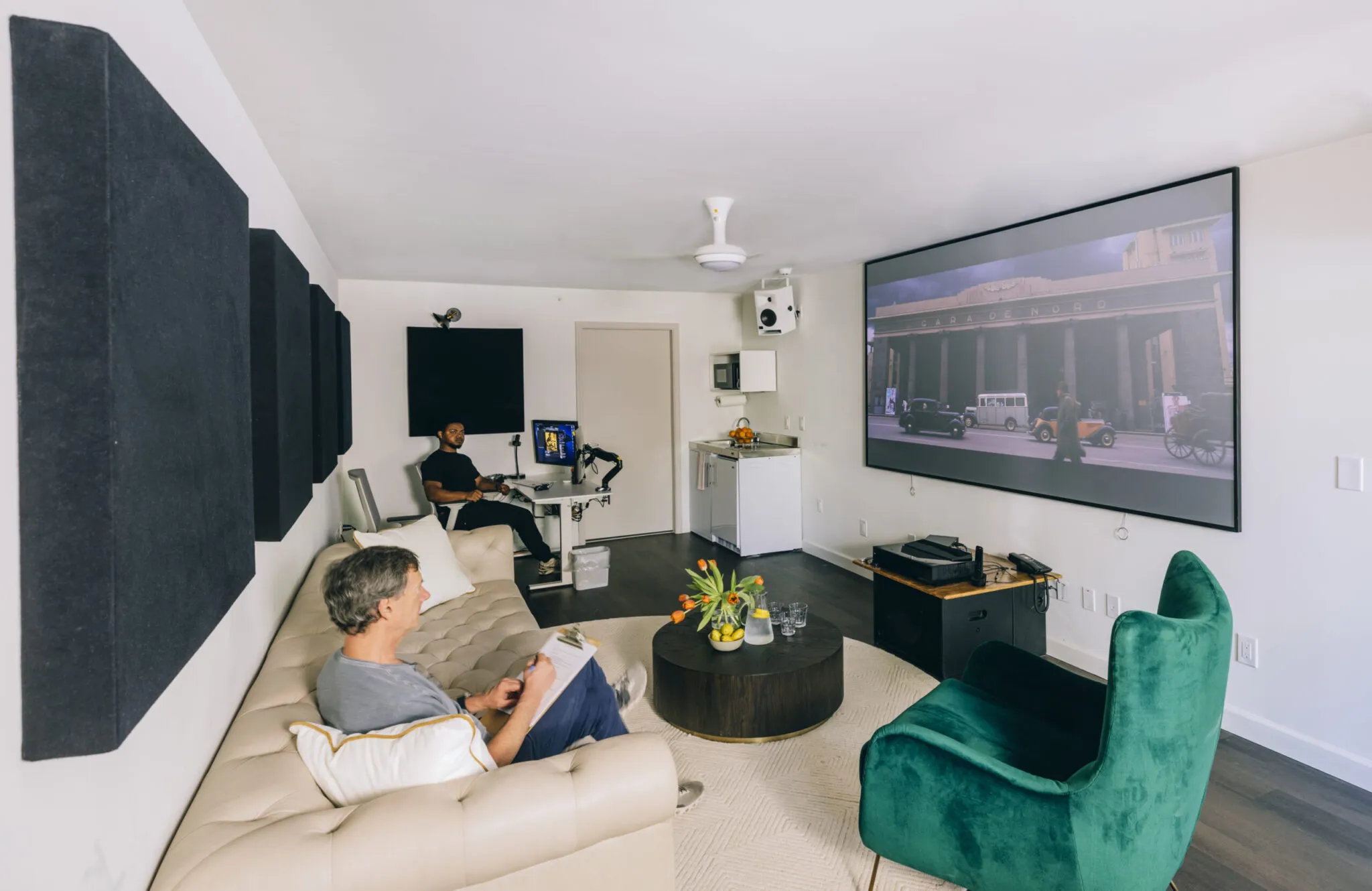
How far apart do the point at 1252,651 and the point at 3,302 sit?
412 cm

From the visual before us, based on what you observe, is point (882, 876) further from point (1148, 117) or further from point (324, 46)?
point (324, 46)

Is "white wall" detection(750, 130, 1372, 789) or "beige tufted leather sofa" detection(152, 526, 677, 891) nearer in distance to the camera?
"beige tufted leather sofa" detection(152, 526, 677, 891)

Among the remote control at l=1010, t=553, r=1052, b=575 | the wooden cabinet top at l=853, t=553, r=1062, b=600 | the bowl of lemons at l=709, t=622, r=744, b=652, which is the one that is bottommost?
the bowl of lemons at l=709, t=622, r=744, b=652

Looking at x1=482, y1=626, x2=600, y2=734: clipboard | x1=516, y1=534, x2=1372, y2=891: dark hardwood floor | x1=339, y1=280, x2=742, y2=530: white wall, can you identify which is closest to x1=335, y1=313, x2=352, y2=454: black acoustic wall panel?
x1=339, y1=280, x2=742, y2=530: white wall

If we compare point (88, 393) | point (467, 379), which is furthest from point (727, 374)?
point (88, 393)

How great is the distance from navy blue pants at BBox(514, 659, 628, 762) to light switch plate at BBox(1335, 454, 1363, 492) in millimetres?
2927

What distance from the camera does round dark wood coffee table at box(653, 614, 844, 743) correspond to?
2861 mm

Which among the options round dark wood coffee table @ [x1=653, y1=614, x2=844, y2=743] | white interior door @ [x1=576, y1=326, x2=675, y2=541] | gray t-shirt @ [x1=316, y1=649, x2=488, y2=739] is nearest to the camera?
gray t-shirt @ [x1=316, y1=649, x2=488, y2=739]

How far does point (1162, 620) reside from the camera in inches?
61.7

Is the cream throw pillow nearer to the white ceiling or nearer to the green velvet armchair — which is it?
the white ceiling

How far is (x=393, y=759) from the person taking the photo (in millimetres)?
1515

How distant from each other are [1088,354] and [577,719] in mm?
3084

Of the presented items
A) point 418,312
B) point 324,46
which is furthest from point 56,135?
point 418,312

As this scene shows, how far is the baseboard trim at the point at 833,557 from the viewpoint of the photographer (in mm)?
5445
